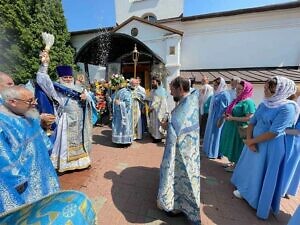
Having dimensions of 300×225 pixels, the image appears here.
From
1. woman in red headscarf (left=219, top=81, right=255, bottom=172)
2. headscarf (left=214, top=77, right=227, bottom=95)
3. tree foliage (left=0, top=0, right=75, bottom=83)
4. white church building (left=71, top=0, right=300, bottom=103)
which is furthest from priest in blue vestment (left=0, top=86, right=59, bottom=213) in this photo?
tree foliage (left=0, top=0, right=75, bottom=83)

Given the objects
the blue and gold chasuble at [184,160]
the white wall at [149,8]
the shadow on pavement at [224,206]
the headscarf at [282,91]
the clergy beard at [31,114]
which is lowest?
the shadow on pavement at [224,206]

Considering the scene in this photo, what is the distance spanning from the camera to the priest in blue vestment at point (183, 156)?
96.1 inches

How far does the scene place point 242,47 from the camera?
1028 centimetres

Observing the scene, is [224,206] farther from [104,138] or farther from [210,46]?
[210,46]

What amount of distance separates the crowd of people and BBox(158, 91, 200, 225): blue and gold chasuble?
12mm

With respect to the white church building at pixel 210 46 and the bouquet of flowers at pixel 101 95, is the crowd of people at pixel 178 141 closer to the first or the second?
the bouquet of flowers at pixel 101 95

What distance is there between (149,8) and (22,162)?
14588 mm

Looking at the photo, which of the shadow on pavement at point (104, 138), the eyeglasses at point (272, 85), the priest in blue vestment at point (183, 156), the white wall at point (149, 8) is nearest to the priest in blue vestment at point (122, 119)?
the shadow on pavement at point (104, 138)

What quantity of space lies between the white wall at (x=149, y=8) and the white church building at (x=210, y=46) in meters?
2.08

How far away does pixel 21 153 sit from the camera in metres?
1.83

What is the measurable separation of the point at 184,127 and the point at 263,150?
1250 millimetres

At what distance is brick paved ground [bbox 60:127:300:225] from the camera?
277 centimetres

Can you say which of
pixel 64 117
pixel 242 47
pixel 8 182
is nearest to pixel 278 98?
pixel 8 182

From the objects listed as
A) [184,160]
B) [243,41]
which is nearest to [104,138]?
[184,160]
